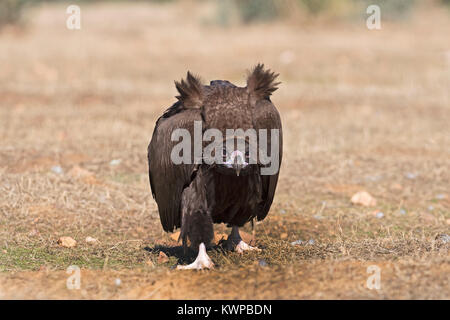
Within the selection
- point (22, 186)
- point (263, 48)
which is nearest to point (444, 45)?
point (263, 48)

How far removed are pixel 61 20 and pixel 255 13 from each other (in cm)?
766

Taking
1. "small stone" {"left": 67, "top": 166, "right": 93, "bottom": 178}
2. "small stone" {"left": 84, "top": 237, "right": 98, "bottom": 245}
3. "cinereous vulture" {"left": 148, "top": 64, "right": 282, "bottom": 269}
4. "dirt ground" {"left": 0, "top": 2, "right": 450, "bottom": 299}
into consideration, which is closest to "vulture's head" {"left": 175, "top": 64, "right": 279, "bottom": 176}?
"cinereous vulture" {"left": 148, "top": 64, "right": 282, "bottom": 269}

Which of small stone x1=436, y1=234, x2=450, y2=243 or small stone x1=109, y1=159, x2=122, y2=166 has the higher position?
small stone x1=109, y1=159, x2=122, y2=166

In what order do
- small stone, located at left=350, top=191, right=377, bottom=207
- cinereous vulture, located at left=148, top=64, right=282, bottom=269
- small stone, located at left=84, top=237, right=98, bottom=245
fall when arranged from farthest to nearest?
small stone, located at left=350, top=191, right=377, bottom=207 < small stone, located at left=84, top=237, right=98, bottom=245 < cinereous vulture, located at left=148, top=64, right=282, bottom=269

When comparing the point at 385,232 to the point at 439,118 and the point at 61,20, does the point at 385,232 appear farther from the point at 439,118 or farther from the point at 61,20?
the point at 61,20

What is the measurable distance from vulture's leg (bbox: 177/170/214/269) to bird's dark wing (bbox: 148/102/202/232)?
0.29ft

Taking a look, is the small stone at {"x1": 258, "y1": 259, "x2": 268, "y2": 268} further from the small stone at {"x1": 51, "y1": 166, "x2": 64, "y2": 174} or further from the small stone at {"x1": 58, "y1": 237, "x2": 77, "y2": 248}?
the small stone at {"x1": 51, "y1": 166, "x2": 64, "y2": 174}

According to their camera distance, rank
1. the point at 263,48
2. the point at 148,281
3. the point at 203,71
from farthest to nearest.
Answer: the point at 263,48, the point at 203,71, the point at 148,281

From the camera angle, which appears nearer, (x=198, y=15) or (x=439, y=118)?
(x=439, y=118)

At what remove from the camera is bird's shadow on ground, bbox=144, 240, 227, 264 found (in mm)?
5828

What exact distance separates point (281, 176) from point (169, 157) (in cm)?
332

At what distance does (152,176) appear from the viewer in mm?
5781

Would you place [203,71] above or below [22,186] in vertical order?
above

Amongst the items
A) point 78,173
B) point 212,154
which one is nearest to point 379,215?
point 212,154
